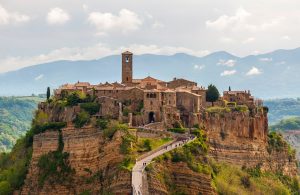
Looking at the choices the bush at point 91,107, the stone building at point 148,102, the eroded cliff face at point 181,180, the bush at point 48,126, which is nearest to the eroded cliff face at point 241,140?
the stone building at point 148,102

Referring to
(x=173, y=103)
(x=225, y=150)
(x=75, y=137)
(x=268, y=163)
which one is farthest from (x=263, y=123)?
(x=75, y=137)

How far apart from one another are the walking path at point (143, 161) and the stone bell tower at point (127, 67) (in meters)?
21.4

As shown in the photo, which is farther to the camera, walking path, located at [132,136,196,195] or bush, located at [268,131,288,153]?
bush, located at [268,131,288,153]

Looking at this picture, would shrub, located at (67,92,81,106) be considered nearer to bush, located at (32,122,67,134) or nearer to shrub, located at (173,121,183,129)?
bush, located at (32,122,67,134)

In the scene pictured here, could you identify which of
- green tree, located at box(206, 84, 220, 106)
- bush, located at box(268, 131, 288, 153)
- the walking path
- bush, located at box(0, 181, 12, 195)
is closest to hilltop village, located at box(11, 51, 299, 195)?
the walking path

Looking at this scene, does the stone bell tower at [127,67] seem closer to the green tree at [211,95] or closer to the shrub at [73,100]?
Answer: the shrub at [73,100]

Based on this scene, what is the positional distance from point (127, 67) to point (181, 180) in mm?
29329

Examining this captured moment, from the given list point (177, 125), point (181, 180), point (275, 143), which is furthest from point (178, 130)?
point (275, 143)

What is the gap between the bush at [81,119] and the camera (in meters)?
88.8

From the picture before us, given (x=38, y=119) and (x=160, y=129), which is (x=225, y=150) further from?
(x=38, y=119)

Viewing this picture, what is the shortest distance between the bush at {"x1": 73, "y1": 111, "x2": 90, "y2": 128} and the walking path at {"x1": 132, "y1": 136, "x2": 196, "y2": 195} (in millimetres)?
12230

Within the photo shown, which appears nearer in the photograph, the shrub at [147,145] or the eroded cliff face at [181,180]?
the eroded cliff face at [181,180]

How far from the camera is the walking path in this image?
7275cm

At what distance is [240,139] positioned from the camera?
9888cm
